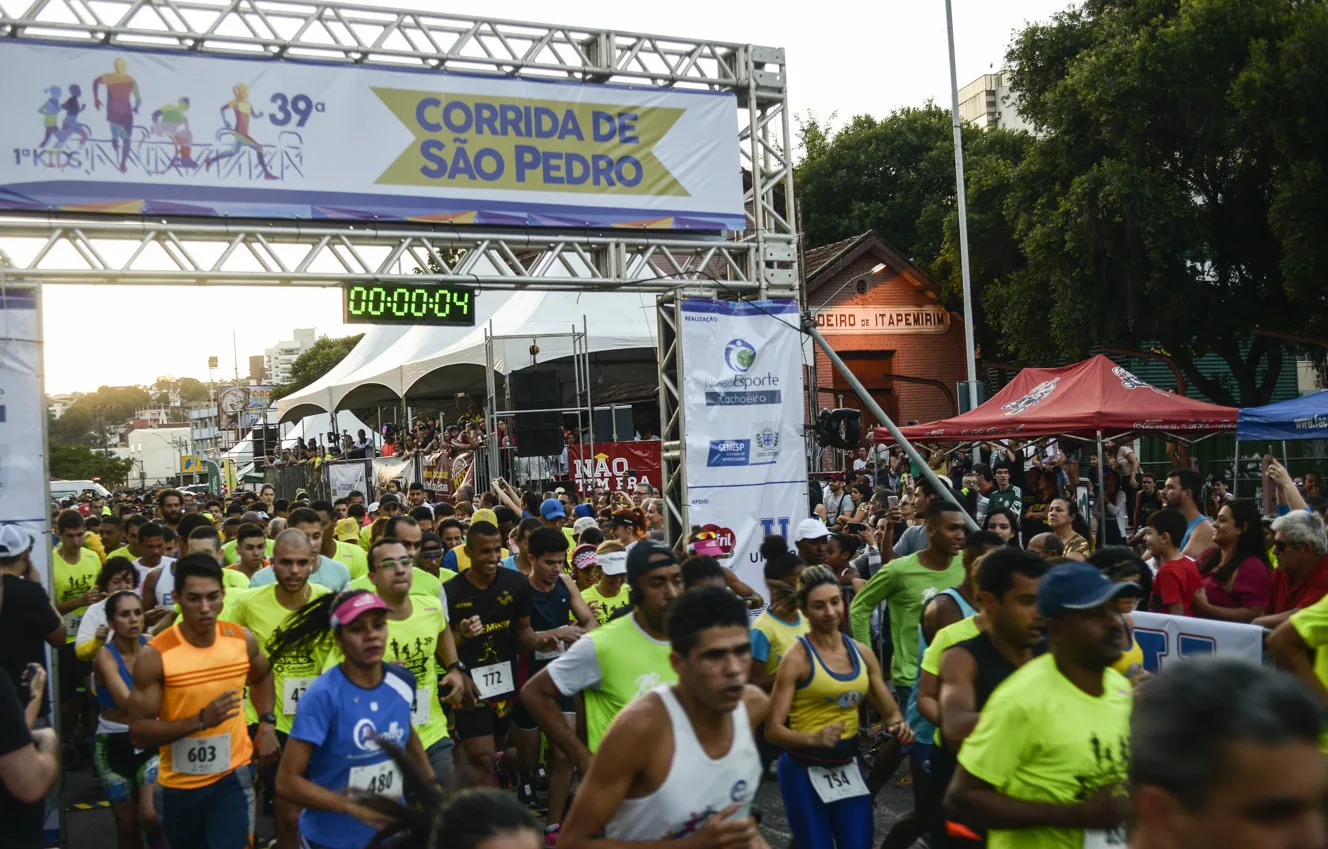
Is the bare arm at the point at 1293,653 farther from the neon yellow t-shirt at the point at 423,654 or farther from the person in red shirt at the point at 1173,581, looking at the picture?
the neon yellow t-shirt at the point at 423,654

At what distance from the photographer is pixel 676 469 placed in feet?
42.1

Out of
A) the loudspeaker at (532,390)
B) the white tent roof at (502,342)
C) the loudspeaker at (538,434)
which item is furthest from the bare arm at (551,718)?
the white tent roof at (502,342)

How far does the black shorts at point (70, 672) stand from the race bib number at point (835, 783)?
7368 mm

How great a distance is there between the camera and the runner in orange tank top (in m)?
5.71

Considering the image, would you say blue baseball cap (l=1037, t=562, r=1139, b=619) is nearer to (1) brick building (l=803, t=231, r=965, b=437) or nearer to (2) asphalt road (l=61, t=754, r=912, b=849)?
(2) asphalt road (l=61, t=754, r=912, b=849)

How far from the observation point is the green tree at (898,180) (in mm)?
35959

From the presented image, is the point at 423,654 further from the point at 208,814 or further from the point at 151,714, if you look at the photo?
the point at 151,714

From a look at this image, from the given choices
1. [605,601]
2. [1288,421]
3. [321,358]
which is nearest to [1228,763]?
[605,601]

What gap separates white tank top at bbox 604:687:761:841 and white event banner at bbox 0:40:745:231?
8.29m

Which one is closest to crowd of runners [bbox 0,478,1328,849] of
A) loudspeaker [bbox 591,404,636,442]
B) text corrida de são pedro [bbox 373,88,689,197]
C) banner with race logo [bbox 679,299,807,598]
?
banner with race logo [bbox 679,299,807,598]

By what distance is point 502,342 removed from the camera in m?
20.6

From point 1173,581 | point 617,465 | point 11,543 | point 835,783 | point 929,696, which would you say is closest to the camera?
point 929,696

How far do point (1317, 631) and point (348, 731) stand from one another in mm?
3558

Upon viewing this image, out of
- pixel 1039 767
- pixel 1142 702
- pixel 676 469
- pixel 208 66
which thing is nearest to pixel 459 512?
pixel 676 469
